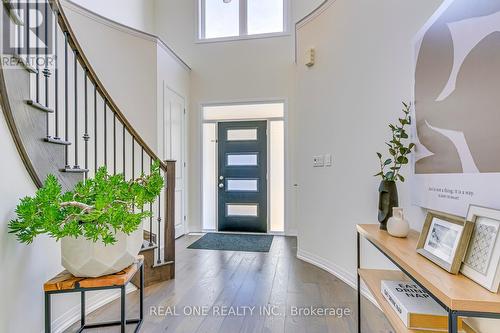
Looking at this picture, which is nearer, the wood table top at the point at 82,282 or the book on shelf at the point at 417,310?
the book on shelf at the point at 417,310

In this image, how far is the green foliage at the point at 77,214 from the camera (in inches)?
52.2

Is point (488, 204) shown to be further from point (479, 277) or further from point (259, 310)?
point (259, 310)

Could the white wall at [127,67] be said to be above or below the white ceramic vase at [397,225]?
above

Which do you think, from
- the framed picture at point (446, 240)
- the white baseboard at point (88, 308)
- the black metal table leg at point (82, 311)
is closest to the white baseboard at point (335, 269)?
the framed picture at point (446, 240)

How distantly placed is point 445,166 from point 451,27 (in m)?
0.68

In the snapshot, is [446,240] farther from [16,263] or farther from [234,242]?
[234,242]

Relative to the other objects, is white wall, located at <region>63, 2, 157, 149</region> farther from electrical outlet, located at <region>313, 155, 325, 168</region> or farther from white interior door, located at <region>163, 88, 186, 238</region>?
electrical outlet, located at <region>313, 155, 325, 168</region>

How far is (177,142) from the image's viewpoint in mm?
4434

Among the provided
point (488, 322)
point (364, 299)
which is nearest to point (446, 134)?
point (488, 322)

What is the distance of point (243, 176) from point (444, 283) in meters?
4.06

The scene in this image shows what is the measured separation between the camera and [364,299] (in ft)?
7.80

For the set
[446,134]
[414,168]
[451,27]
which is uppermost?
[451,27]

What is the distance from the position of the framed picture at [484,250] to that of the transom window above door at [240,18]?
4.36 meters

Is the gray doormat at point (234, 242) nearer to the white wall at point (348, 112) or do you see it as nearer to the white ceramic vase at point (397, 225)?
the white wall at point (348, 112)
